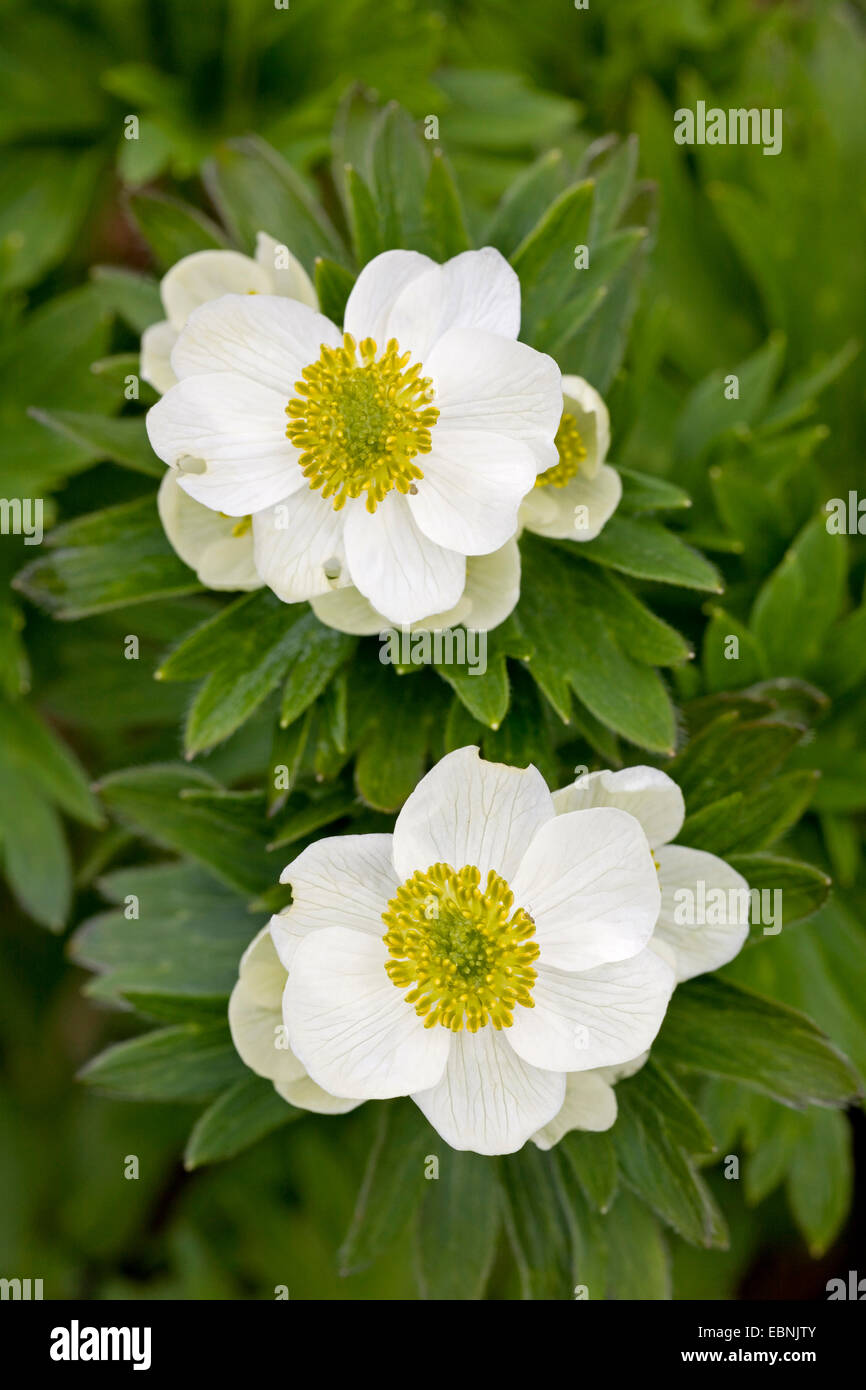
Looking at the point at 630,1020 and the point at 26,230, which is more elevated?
the point at 26,230

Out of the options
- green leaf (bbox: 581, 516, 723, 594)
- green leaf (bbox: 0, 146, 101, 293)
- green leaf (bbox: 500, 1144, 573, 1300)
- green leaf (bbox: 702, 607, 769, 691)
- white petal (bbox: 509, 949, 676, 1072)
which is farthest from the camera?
green leaf (bbox: 0, 146, 101, 293)

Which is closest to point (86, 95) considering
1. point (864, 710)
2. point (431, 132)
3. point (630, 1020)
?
point (431, 132)

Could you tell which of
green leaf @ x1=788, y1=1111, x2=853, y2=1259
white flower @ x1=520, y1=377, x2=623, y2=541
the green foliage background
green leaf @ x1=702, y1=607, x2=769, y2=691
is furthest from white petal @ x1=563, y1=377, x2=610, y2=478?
green leaf @ x1=788, y1=1111, x2=853, y2=1259

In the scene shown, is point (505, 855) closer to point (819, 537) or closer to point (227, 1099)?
point (227, 1099)

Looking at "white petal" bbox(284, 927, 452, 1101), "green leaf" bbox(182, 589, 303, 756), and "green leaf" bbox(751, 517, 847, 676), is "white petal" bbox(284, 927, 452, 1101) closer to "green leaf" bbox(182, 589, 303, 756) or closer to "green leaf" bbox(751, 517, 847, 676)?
"green leaf" bbox(182, 589, 303, 756)

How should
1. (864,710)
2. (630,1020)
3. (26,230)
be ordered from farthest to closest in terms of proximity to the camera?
1. (26,230)
2. (864,710)
3. (630,1020)

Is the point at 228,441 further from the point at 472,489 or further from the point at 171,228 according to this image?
the point at 171,228
